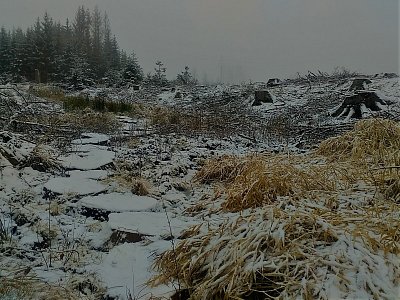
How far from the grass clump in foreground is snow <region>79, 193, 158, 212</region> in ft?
2.28

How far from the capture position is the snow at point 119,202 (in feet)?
9.99

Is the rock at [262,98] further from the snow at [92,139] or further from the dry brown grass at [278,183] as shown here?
the dry brown grass at [278,183]

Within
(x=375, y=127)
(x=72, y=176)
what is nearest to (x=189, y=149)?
(x=72, y=176)

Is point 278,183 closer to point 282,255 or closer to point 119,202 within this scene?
point 282,255

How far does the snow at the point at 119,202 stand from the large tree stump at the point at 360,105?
21.8 ft

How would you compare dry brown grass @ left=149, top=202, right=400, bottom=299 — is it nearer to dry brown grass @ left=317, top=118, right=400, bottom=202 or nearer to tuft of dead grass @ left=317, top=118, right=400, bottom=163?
dry brown grass @ left=317, top=118, right=400, bottom=202

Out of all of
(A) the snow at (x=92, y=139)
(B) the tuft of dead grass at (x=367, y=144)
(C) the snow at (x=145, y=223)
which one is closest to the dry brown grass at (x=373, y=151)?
(B) the tuft of dead grass at (x=367, y=144)

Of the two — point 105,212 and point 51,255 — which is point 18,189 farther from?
point 51,255

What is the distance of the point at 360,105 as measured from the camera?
8688 millimetres

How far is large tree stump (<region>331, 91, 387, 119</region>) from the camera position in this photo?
851 centimetres

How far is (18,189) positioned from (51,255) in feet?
4.38

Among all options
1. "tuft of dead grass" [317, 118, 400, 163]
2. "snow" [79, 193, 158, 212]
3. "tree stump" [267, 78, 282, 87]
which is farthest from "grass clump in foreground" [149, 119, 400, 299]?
"tree stump" [267, 78, 282, 87]

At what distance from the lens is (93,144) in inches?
212

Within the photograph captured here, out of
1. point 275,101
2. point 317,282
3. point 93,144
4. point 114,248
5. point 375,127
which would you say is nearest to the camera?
point 317,282
